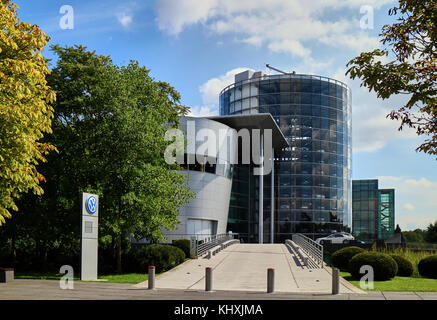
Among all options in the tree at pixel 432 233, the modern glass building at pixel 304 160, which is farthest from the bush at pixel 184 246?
the tree at pixel 432 233

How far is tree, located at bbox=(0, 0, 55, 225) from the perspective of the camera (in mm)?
13141

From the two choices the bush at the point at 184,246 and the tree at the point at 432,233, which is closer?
the bush at the point at 184,246

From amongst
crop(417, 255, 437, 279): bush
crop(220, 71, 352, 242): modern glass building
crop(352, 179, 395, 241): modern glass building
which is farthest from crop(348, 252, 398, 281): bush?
crop(352, 179, 395, 241): modern glass building

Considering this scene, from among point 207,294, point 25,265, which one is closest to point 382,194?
point 25,265

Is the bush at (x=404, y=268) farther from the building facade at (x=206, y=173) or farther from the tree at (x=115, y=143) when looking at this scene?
the building facade at (x=206, y=173)

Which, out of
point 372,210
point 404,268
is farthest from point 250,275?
point 372,210

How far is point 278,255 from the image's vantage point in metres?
31.3

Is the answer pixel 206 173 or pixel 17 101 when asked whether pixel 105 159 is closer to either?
pixel 17 101

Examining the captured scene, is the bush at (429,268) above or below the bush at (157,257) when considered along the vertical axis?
below

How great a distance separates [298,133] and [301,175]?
603 centimetres

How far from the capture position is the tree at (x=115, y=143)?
23.9 m

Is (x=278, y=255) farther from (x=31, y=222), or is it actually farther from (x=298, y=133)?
(x=298, y=133)

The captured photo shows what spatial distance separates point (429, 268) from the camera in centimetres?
2486

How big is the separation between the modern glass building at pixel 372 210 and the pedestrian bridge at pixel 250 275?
182ft
